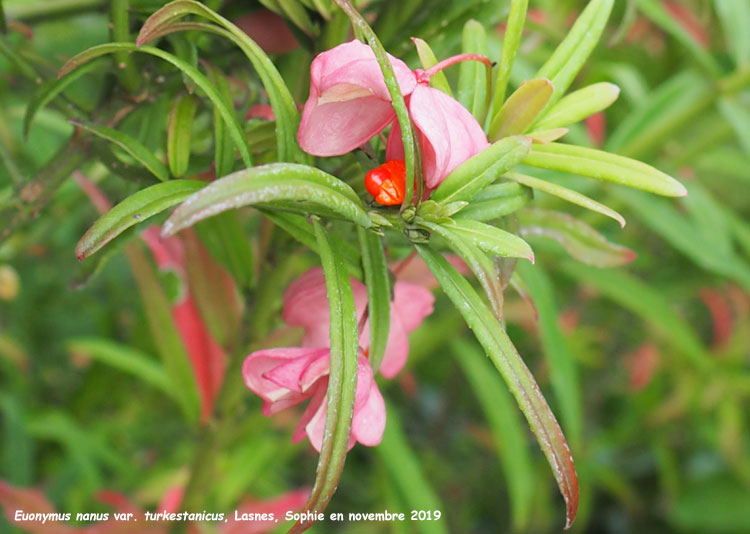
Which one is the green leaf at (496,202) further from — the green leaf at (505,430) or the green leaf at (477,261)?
the green leaf at (505,430)

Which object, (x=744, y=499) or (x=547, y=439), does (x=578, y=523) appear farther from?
(x=547, y=439)

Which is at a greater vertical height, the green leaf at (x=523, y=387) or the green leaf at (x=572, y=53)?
the green leaf at (x=572, y=53)

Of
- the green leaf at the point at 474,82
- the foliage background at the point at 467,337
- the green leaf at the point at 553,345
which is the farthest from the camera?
the green leaf at the point at 553,345

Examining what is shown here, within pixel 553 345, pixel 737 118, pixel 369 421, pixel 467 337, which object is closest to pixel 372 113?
pixel 369 421

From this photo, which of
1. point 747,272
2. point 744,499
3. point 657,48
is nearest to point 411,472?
point 747,272

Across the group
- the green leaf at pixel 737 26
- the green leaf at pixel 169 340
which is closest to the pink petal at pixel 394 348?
the green leaf at pixel 169 340

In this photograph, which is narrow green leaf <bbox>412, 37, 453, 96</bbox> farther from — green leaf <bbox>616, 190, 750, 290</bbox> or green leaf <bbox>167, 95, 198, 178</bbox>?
green leaf <bbox>616, 190, 750, 290</bbox>

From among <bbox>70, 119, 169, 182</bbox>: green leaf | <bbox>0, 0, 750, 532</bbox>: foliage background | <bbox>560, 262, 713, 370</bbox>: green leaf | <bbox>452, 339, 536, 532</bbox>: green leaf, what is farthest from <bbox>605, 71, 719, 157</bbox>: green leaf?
<bbox>70, 119, 169, 182</bbox>: green leaf
